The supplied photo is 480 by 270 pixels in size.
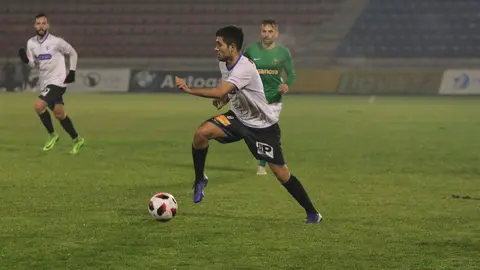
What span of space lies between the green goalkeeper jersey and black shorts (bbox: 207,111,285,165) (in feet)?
9.42

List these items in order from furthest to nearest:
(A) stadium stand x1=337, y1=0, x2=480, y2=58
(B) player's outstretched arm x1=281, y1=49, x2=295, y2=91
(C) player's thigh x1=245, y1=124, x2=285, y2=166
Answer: (A) stadium stand x1=337, y1=0, x2=480, y2=58 → (B) player's outstretched arm x1=281, y1=49, x2=295, y2=91 → (C) player's thigh x1=245, y1=124, x2=285, y2=166

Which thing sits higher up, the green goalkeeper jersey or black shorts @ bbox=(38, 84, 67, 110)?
the green goalkeeper jersey

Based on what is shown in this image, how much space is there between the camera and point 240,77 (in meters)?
6.87

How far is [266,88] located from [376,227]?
3.82m

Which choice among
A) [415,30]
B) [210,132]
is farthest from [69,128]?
[415,30]

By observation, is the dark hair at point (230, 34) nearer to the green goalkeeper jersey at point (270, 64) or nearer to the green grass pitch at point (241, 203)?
the green grass pitch at point (241, 203)

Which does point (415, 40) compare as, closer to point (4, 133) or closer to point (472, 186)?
point (4, 133)

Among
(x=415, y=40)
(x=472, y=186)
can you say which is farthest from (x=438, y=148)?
(x=415, y=40)

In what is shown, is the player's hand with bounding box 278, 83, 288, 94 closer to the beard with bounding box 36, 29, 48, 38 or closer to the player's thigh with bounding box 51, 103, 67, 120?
the player's thigh with bounding box 51, 103, 67, 120

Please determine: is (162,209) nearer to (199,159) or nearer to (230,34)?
(199,159)

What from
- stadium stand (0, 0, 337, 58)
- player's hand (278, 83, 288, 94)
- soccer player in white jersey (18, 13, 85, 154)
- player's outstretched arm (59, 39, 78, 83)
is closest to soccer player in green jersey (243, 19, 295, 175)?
player's hand (278, 83, 288, 94)

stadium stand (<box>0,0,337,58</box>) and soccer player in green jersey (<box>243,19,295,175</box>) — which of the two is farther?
stadium stand (<box>0,0,337,58</box>)

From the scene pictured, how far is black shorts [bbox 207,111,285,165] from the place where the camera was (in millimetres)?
6961

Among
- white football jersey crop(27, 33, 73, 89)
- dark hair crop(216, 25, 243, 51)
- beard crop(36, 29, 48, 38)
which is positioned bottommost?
white football jersey crop(27, 33, 73, 89)
